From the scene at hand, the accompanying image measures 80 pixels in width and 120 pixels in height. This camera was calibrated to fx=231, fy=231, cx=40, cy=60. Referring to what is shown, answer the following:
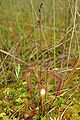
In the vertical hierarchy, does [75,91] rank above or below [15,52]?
below

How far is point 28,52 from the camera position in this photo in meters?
1.64

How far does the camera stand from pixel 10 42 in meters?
1.70

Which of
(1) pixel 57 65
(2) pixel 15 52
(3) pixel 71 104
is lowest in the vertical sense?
(3) pixel 71 104

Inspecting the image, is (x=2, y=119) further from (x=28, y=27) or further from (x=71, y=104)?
(x=28, y=27)

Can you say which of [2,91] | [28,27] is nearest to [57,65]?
[2,91]

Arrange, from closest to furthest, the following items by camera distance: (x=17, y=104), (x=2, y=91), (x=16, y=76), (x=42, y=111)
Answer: (x=42, y=111) < (x=17, y=104) < (x=2, y=91) < (x=16, y=76)

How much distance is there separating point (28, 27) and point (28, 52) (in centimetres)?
61

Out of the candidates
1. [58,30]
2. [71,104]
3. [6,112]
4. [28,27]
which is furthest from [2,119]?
[28,27]

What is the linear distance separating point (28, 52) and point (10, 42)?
17cm

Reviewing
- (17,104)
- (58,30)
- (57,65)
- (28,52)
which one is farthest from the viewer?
(58,30)

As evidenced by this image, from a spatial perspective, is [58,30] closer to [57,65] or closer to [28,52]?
[28,52]

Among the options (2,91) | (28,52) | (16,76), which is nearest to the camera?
(2,91)

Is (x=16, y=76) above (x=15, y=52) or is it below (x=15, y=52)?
below

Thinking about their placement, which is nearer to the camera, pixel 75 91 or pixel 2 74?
pixel 75 91
